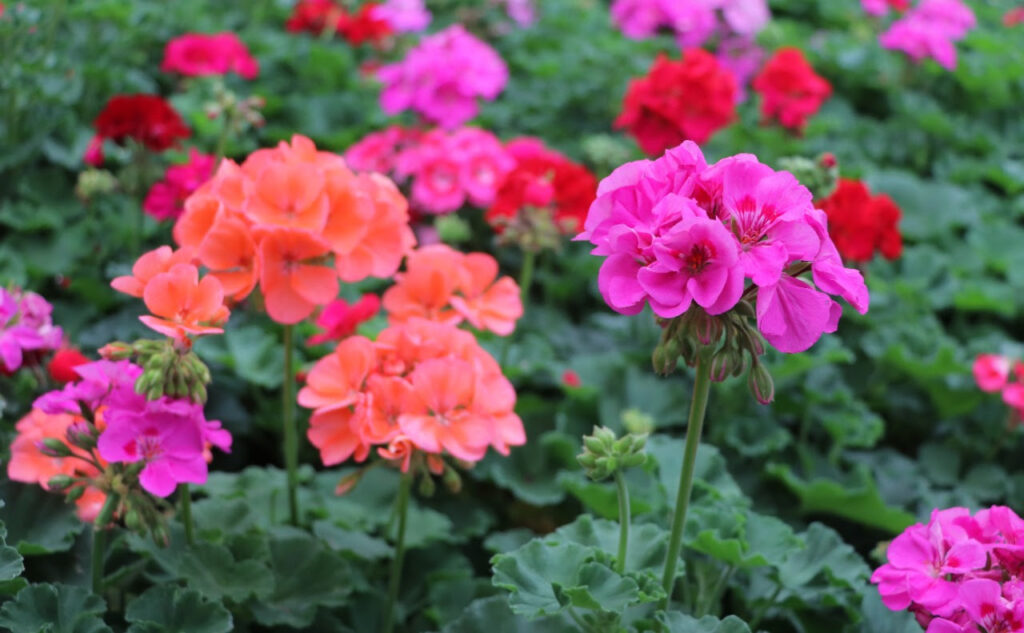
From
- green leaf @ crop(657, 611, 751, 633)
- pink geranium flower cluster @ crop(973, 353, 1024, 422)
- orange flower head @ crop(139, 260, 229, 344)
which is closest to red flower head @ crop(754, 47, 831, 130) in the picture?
pink geranium flower cluster @ crop(973, 353, 1024, 422)

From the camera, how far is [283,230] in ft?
5.32

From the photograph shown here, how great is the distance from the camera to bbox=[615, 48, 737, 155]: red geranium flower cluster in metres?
2.94

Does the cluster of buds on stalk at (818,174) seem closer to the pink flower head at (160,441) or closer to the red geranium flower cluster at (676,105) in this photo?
the red geranium flower cluster at (676,105)

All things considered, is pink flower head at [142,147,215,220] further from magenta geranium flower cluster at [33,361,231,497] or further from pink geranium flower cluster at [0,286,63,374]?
magenta geranium flower cluster at [33,361,231,497]

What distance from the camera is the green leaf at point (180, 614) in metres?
1.59

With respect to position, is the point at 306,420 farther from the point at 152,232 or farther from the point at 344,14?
the point at 344,14

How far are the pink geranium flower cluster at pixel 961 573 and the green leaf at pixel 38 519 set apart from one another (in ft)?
4.36

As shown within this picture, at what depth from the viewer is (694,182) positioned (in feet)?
4.34

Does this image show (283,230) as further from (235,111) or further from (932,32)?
(932,32)

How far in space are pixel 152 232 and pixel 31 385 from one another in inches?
39.9

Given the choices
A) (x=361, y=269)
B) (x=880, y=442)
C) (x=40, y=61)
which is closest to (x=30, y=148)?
(x=40, y=61)

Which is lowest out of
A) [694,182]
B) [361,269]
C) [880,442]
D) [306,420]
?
[880,442]

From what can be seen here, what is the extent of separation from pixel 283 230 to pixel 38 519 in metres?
0.72

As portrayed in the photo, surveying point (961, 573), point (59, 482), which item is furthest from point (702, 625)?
point (59, 482)
